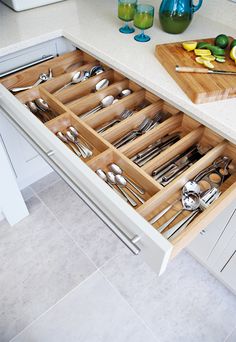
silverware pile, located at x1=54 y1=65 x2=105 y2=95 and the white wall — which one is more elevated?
the white wall

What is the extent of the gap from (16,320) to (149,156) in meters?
0.92

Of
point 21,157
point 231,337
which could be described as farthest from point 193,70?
point 231,337

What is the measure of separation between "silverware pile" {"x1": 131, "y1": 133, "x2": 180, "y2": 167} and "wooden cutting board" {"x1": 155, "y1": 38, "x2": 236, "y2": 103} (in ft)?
0.52

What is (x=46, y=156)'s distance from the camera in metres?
0.81

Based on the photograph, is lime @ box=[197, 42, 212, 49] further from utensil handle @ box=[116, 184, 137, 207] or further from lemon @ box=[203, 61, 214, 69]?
utensil handle @ box=[116, 184, 137, 207]

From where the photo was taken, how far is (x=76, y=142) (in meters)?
0.87

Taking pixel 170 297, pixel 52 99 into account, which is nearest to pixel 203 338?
pixel 170 297

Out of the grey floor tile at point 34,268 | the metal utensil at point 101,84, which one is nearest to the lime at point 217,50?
the metal utensil at point 101,84

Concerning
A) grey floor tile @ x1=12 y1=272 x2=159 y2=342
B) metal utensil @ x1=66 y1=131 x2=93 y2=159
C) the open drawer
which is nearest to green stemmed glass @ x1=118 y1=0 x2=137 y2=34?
the open drawer

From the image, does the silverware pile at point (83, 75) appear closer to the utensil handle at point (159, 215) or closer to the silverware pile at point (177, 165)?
the silverware pile at point (177, 165)

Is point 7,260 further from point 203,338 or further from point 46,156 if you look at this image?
point 203,338

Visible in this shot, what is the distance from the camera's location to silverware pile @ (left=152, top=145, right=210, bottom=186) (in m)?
0.80

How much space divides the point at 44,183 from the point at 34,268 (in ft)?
1.69

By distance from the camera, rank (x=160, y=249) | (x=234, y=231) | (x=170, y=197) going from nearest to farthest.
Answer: (x=160, y=249) < (x=170, y=197) < (x=234, y=231)
